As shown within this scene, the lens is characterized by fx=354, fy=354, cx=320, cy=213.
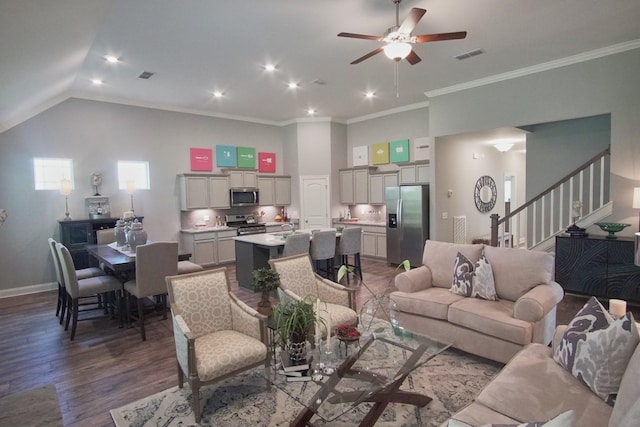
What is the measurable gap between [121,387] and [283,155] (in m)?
6.92

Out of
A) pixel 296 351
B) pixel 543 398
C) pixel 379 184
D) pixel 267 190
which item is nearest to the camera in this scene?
pixel 543 398

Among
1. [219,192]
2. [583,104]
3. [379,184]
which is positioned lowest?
[219,192]

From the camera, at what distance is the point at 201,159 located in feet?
25.5

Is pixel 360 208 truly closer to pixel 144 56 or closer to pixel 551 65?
pixel 551 65

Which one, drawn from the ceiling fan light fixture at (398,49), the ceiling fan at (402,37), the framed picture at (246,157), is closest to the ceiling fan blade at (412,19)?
the ceiling fan at (402,37)

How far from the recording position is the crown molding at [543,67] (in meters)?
4.55

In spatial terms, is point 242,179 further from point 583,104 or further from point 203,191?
point 583,104

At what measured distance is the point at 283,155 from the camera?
30.0 feet

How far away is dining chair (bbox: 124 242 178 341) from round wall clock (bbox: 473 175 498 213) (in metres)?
6.49

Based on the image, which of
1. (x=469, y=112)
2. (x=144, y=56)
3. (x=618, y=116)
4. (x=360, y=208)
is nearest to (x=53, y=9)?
(x=144, y=56)

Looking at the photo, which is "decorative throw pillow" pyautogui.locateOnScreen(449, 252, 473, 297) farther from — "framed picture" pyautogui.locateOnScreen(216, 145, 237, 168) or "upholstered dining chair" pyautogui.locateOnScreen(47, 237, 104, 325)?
"framed picture" pyautogui.locateOnScreen(216, 145, 237, 168)

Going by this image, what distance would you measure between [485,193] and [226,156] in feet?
20.0

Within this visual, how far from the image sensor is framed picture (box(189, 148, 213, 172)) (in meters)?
7.65

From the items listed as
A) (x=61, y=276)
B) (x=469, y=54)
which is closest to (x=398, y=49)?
(x=469, y=54)
